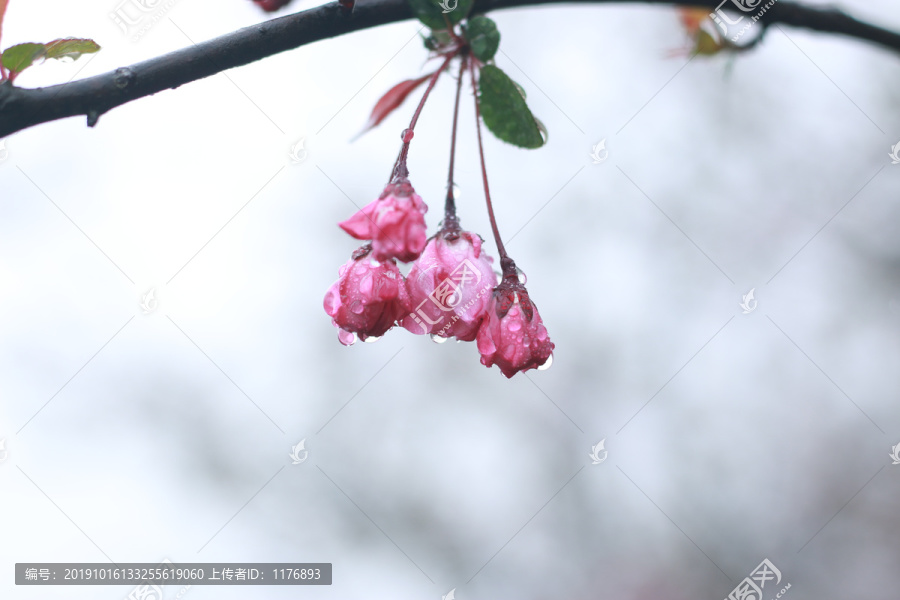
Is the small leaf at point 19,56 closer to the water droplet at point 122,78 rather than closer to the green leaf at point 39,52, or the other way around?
the green leaf at point 39,52

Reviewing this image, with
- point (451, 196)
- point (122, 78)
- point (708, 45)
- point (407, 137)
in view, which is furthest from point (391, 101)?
point (708, 45)

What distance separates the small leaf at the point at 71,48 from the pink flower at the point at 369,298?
1.52 ft

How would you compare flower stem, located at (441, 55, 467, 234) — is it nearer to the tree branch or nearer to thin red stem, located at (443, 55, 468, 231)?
thin red stem, located at (443, 55, 468, 231)

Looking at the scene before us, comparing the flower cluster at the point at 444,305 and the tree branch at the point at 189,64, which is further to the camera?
the flower cluster at the point at 444,305

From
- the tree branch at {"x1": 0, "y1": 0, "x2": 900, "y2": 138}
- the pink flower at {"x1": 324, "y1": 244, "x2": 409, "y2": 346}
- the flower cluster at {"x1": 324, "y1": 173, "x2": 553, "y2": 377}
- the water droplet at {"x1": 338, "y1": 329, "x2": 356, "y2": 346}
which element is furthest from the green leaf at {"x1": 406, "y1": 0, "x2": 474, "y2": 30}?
the water droplet at {"x1": 338, "y1": 329, "x2": 356, "y2": 346}

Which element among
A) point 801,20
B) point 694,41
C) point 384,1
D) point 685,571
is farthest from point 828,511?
point 384,1

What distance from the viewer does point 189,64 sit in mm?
700

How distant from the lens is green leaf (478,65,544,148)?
2.36ft

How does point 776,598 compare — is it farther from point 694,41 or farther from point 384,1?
point 384,1

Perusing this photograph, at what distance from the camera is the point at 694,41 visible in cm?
106

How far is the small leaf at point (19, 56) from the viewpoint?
714 mm

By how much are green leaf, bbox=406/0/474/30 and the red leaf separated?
8 cm

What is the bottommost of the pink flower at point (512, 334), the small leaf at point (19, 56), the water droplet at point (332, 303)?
the pink flower at point (512, 334)

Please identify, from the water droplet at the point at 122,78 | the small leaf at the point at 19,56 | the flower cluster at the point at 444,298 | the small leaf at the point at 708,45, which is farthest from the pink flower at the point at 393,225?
the small leaf at the point at 708,45
